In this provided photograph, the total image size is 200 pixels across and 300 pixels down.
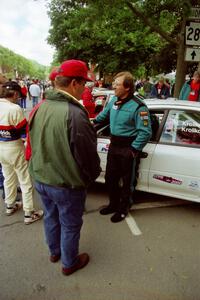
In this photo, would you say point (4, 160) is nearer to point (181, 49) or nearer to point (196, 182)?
point (196, 182)

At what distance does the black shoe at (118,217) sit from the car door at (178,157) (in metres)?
0.61

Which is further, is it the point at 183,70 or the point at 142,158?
the point at 183,70

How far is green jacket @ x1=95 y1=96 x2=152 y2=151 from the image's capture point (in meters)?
3.03

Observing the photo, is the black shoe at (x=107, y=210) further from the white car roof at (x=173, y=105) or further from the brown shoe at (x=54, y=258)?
the white car roof at (x=173, y=105)

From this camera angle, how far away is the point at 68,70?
196 centimetres

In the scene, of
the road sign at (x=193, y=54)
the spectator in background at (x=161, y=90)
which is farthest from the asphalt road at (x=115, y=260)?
the spectator in background at (x=161, y=90)

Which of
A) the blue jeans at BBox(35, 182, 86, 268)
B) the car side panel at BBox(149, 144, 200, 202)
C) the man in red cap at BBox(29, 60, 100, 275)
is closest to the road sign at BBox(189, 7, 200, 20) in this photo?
the car side panel at BBox(149, 144, 200, 202)

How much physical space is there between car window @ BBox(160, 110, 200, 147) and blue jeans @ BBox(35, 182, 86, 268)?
1.78 m

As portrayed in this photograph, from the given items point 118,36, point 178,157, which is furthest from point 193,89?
point 118,36

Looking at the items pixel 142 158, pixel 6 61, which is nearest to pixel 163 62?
pixel 142 158

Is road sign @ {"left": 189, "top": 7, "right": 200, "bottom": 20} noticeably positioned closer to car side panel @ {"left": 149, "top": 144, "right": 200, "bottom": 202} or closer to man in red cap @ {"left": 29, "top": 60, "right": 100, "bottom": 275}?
car side panel @ {"left": 149, "top": 144, "right": 200, "bottom": 202}

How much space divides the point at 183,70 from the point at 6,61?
124457 millimetres

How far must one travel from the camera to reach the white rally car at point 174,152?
133 inches

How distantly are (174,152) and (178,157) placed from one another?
85 millimetres
